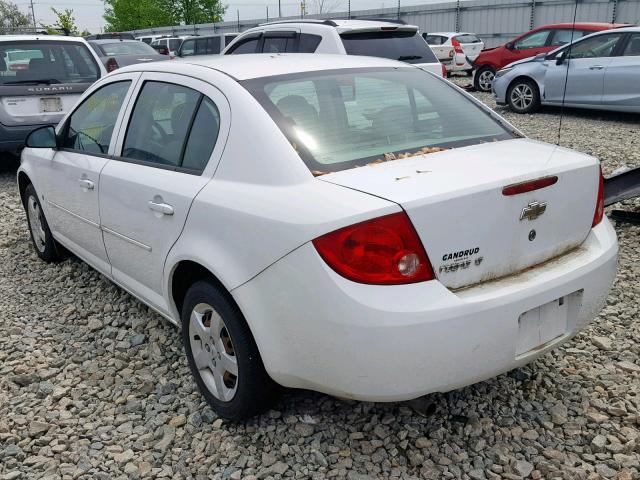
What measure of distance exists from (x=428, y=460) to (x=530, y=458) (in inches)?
16.7

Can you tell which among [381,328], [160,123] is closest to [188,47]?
[160,123]

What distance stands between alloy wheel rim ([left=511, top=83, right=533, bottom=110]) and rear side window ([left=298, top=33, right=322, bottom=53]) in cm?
596

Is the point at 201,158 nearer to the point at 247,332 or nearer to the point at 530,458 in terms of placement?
the point at 247,332

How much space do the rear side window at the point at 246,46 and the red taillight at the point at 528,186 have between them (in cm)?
690

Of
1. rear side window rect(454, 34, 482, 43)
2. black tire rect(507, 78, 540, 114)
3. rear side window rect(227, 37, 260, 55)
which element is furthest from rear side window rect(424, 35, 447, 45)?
rear side window rect(227, 37, 260, 55)

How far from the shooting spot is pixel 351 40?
25.4ft

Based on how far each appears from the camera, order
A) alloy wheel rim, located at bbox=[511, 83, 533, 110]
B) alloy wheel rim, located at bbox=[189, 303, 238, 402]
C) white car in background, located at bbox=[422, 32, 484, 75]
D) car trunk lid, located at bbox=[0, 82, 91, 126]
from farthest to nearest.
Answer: white car in background, located at bbox=[422, 32, 484, 75] < alloy wheel rim, located at bbox=[511, 83, 533, 110] < car trunk lid, located at bbox=[0, 82, 91, 126] < alloy wheel rim, located at bbox=[189, 303, 238, 402]

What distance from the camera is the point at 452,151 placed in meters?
2.83

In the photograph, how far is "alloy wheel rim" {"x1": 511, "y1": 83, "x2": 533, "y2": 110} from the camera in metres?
12.3

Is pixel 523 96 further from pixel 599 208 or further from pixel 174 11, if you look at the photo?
pixel 174 11

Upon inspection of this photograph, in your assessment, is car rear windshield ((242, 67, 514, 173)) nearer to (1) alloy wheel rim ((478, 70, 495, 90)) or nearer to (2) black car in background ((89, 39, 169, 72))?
(2) black car in background ((89, 39, 169, 72))

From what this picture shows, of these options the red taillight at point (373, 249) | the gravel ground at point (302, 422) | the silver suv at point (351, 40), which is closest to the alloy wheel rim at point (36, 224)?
the gravel ground at point (302, 422)

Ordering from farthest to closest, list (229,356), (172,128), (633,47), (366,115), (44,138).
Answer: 1. (633,47)
2. (44,138)
3. (172,128)
4. (366,115)
5. (229,356)

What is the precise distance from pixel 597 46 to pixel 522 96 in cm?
158
